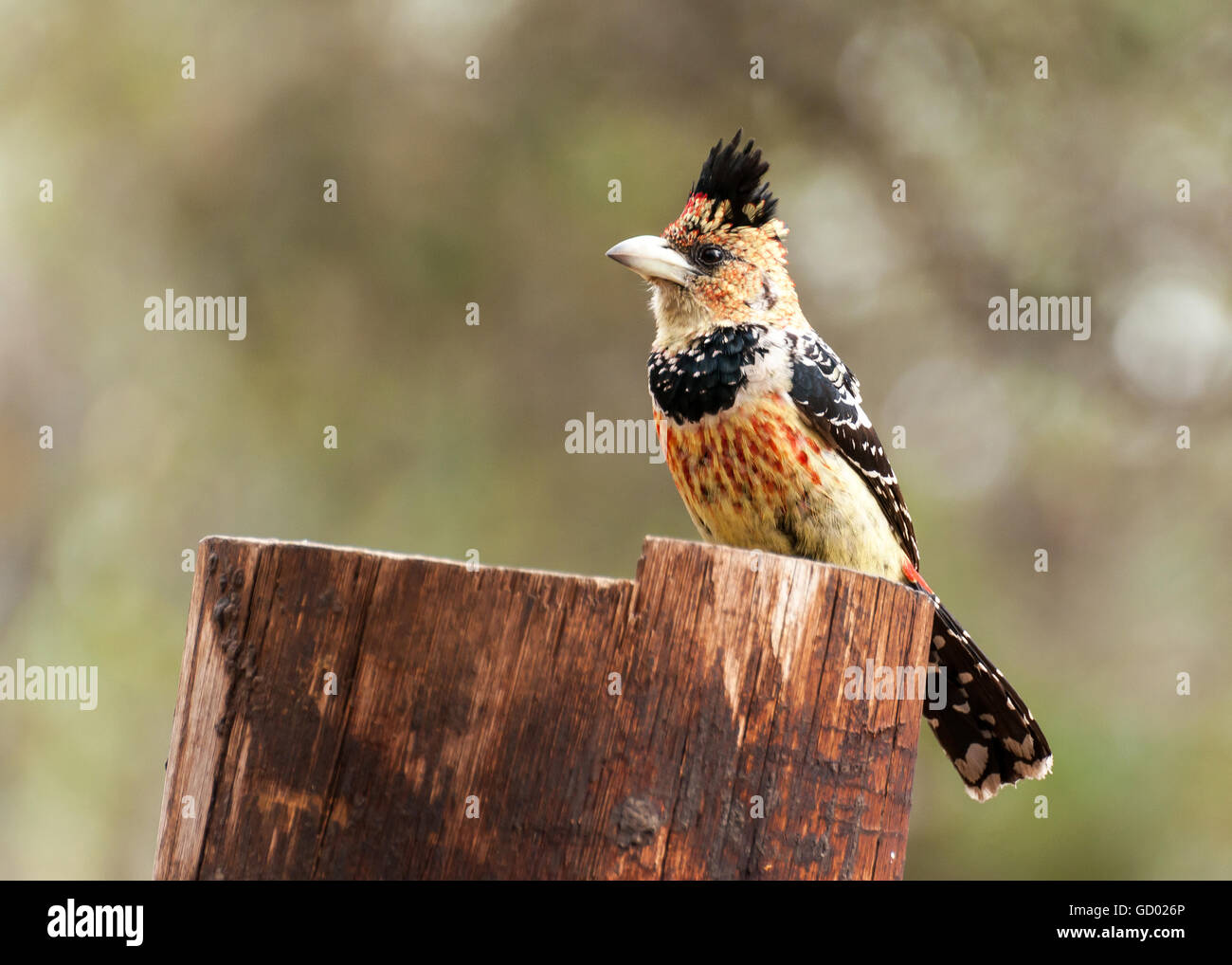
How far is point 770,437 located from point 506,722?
177 cm

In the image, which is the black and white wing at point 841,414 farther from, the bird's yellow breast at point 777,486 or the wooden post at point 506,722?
the wooden post at point 506,722

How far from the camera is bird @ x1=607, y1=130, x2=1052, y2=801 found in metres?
3.48

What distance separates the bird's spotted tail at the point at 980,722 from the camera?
341 centimetres

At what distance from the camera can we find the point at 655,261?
3846 millimetres

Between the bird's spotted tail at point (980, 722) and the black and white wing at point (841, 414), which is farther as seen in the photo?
the black and white wing at point (841, 414)

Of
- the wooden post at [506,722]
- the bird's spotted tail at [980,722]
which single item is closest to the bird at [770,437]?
the bird's spotted tail at [980,722]

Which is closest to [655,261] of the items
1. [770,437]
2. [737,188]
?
[737,188]

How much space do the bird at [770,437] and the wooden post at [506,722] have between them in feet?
4.67

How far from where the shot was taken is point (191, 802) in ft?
6.87

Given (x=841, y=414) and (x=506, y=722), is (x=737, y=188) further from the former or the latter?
(x=506, y=722)

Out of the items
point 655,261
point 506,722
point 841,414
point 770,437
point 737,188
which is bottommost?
point 506,722

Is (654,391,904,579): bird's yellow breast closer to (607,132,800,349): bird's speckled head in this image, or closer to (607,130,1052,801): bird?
(607,130,1052,801): bird

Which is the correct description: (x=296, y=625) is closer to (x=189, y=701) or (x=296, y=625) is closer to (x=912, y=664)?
(x=189, y=701)

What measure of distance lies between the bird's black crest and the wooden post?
2.09 metres
